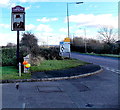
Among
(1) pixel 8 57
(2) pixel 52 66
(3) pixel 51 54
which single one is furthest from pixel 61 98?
(3) pixel 51 54

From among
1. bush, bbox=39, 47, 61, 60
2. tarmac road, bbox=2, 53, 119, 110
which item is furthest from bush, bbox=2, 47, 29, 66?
tarmac road, bbox=2, 53, 119, 110

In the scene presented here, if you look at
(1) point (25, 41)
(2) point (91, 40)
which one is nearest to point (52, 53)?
(1) point (25, 41)

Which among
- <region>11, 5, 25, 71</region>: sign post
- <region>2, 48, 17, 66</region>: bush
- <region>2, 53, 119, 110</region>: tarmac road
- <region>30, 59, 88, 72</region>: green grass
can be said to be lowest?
<region>2, 53, 119, 110</region>: tarmac road

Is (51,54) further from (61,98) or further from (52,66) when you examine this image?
(61,98)

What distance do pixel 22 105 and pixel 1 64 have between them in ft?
35.7

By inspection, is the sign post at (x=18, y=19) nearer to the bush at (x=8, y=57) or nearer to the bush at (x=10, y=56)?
the bush at (x=10, y=56)

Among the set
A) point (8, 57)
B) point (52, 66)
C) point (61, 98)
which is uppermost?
point (8, 57)

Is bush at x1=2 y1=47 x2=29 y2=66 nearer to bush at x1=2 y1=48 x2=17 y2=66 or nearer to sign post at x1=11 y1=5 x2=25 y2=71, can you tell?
bush at x1=2 y1=48 x2=17 y2=66

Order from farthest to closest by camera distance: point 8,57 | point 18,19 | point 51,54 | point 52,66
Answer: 1. point 51,54
2. point 8,57
3. point 52,66
4. point 18,19

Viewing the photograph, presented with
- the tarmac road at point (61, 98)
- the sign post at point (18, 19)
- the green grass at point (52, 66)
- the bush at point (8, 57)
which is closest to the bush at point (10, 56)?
the bush at point (8, 57)

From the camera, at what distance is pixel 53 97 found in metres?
5.81

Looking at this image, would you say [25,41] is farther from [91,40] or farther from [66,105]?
[91,40]

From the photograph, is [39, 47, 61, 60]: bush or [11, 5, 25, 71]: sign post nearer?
[11, 5, 25, 71]: sign post

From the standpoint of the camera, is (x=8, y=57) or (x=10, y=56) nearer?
(x=8, y=57)
